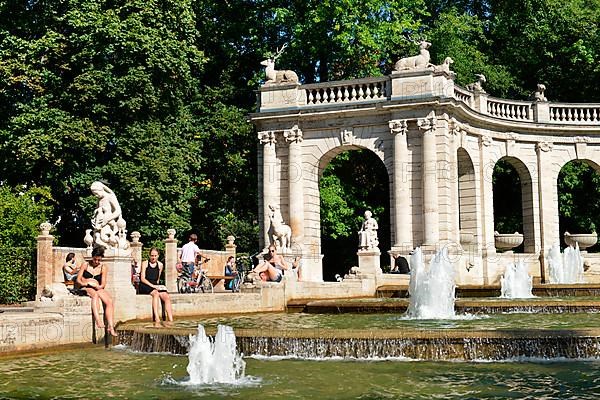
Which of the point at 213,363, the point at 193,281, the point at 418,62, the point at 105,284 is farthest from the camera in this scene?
the point at 418,62

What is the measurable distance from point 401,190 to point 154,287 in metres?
15.1

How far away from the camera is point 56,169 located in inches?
1270

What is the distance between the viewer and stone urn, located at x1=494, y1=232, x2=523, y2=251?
34.8m

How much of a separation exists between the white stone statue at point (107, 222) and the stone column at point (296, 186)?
52.0 feet

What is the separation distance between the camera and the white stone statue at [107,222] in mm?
17359

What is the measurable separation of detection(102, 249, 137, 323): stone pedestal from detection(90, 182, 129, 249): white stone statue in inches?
8.1

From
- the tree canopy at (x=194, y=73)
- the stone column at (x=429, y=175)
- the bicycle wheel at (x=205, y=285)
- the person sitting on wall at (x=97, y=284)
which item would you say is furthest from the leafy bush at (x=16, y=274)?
the stone column at (x=429, y=175)

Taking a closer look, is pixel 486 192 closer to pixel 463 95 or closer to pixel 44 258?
pixel 463 95

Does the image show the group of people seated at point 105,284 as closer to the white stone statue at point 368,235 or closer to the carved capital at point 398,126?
the white stone statue at point 368,235

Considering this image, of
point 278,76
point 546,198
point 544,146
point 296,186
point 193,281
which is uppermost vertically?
point 278,76

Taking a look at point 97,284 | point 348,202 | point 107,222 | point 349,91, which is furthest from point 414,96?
point 97,284

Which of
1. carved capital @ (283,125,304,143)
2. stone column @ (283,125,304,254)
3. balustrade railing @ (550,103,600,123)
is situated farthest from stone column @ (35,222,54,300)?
balustrade railing @ (550,103,600,123)

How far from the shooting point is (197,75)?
40.7m

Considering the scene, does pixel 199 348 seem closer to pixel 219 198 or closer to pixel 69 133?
pixel 69 133
